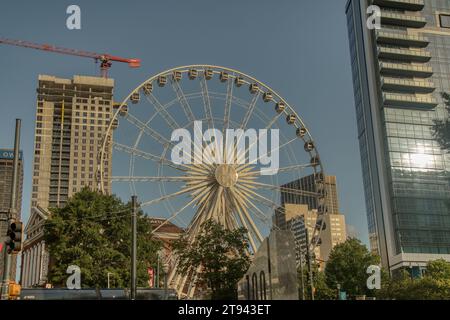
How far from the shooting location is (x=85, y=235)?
55781 millimetres

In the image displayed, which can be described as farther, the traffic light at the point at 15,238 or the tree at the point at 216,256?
the tree at the point at 216,256

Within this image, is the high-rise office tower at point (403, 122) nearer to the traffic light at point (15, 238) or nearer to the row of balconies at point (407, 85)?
the row of balconies at point (407, 85)

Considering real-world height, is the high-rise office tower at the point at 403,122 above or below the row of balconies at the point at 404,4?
below

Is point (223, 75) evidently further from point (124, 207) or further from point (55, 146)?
point (55, 146)

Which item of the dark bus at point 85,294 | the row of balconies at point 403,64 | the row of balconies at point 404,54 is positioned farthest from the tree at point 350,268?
the row of balconies at point 404,54

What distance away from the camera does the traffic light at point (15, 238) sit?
68.7 ft

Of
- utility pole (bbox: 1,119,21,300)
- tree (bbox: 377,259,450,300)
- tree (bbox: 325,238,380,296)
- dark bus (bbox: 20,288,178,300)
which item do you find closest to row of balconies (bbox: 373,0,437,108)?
tree (bbox: 325,238,380,296)

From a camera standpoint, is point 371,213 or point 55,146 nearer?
point 371,213

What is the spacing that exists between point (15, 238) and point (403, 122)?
371 ft

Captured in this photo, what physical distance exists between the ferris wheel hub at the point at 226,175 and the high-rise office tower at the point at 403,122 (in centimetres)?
6857

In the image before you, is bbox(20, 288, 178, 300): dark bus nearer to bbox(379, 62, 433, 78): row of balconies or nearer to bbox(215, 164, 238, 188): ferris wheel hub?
bbox(215, 164, 238, 188): ferris wheel hub

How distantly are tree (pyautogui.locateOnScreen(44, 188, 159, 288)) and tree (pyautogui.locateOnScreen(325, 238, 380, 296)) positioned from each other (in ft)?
89.5

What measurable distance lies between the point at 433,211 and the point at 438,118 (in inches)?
847
